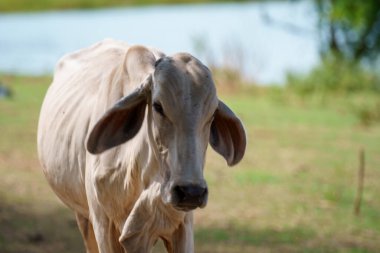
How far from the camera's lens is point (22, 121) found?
13.1 meters

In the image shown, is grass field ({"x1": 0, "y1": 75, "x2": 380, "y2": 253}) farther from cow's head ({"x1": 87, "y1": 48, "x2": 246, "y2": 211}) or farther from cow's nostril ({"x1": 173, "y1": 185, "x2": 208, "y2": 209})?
cow's nostril ({"x1": 173, "y1": 185, "x2": 208, "y2": 209})

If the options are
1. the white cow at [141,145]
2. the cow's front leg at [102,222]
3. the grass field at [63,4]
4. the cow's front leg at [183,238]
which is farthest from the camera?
the grass field at [63,4]

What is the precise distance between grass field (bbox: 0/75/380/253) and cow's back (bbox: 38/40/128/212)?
1756mm

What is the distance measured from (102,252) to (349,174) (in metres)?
5.53

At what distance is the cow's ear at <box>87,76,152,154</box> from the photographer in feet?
15.9

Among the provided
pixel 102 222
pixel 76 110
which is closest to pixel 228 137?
pixel 102 222

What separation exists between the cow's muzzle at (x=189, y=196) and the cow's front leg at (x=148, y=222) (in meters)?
0.41

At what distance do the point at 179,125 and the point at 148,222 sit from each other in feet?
2.12

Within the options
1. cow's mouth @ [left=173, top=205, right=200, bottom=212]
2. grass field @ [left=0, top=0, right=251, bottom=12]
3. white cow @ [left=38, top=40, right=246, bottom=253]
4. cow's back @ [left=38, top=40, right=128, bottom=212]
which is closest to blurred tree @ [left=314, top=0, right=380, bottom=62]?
cow's back @ [left=38, top=40, right=128, bottom=212]

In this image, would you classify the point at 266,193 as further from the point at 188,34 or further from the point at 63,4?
the point at 63,4

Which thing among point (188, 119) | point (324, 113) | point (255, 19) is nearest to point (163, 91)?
point (188, 119)

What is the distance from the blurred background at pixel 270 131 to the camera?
852 cm

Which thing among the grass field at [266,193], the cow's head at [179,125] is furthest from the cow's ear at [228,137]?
the grass field at [266,193]

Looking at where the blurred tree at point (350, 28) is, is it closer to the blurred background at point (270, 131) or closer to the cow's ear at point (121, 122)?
the blurred background at point (270, 131)
